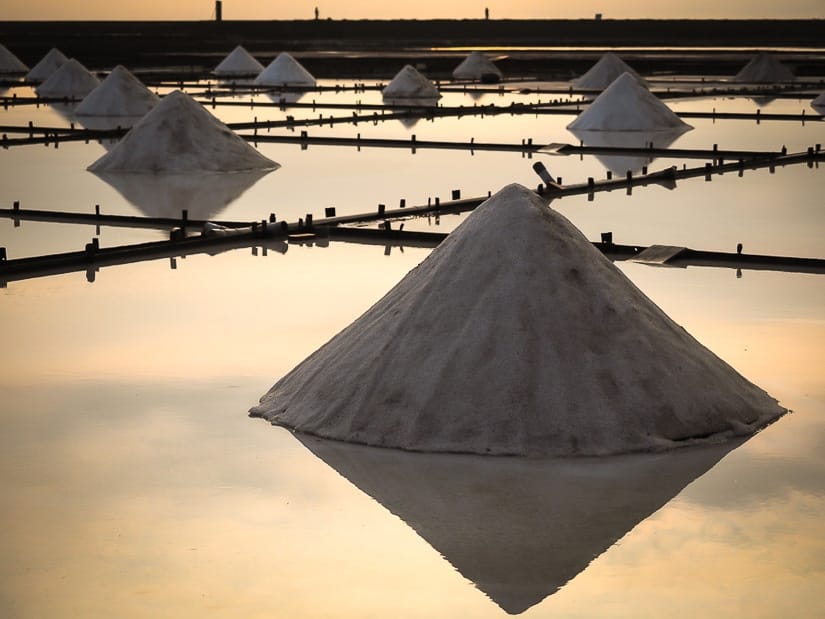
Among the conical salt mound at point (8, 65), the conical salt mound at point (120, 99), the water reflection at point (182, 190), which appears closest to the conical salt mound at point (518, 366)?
the water reflection at point (182, 190)

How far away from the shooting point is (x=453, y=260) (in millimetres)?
7742

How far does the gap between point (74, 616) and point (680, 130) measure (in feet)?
75.0

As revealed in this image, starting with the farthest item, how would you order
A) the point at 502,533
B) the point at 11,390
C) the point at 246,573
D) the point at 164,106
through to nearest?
1. the point at 164,106
2. the point at 11,390
3. the point at 502,533
4. the point at 246,573

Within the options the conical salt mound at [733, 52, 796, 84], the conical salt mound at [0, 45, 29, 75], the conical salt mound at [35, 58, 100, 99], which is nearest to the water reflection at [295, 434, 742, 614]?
the conical salt mound at [35, 58, 100, 99]

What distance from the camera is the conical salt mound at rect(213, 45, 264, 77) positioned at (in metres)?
49.4

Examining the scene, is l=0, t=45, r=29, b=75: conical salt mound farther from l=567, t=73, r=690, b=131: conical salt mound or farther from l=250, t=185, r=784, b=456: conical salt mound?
l=250, t=185, r=784, b=456: conical salt mound

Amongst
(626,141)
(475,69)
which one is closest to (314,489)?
(626,141)

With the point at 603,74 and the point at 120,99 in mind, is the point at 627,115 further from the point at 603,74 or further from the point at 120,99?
the point at 603,74

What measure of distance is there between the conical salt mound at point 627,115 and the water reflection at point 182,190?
862 cm

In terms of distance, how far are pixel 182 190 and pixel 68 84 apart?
70.1ft

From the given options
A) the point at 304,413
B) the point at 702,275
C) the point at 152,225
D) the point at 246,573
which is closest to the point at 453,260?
the point at 304,413

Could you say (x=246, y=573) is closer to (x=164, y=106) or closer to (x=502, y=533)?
(x=502, y=533)

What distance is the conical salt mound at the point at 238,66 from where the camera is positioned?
49.4m

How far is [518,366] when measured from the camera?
23.1 ft
